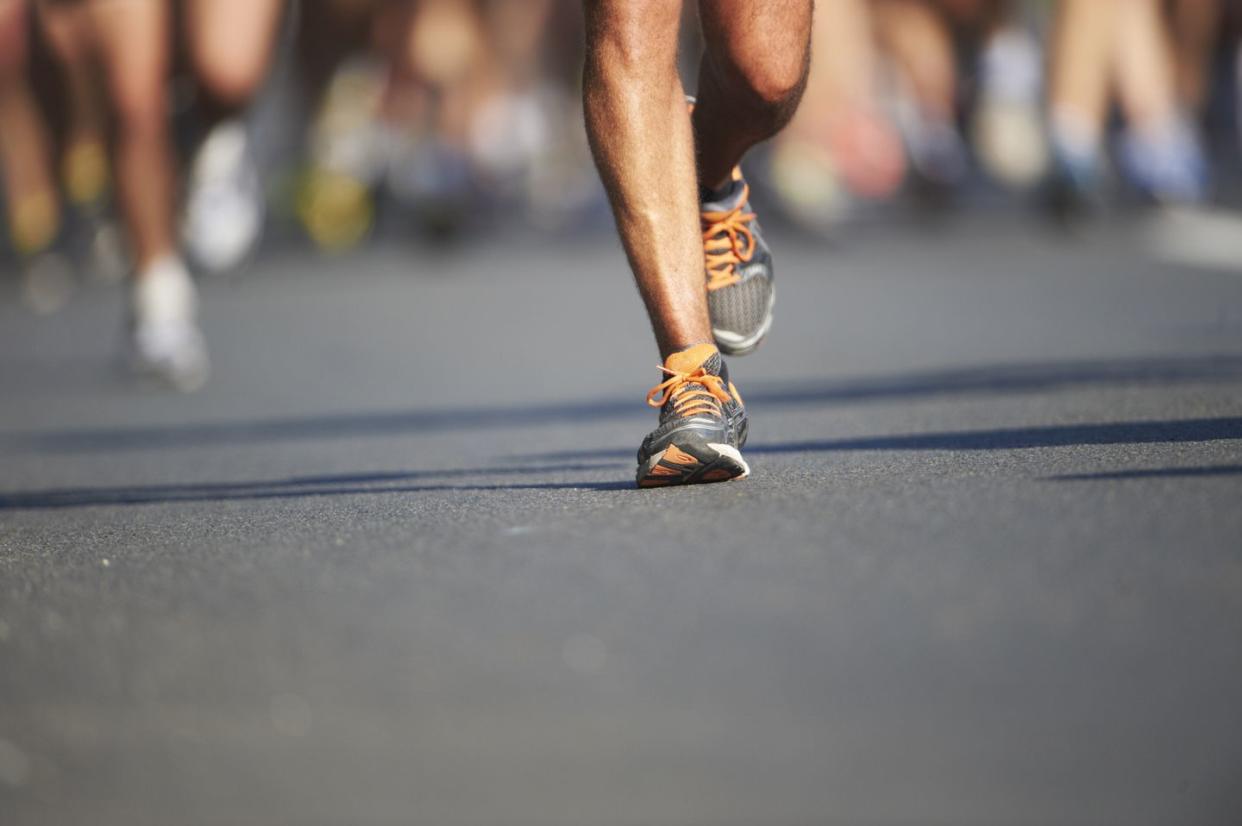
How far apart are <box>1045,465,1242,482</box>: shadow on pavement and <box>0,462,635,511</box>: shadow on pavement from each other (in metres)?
0.89

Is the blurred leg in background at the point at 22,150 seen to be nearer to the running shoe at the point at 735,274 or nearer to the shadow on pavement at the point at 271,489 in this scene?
the shadow on pavement at the point at 271,489

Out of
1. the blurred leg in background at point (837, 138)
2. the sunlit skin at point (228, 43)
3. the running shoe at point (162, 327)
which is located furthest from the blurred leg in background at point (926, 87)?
the running shoe at point (162, 327)

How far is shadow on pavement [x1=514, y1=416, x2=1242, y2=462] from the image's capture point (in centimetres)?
363

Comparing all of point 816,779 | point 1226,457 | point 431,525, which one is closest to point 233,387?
point 431,525

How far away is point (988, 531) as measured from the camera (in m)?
2.79

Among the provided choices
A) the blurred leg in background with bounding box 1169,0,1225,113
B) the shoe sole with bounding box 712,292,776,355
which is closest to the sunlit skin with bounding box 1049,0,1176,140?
the blurred leg in background with bounding box 1169,0,1225,113

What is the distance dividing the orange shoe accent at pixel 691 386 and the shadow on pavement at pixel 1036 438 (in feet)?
1.51

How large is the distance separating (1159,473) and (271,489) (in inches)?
67.2

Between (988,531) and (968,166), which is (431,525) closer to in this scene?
(988,531)

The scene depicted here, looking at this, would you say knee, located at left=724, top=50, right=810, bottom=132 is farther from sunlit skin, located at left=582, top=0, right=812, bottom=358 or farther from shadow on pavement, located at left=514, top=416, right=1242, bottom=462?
shadow on pavement, located at left=514, top=416, right=1242, bottom=462

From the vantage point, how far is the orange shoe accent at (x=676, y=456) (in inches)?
134

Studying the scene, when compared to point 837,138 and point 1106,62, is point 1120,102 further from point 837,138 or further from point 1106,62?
point 837,138

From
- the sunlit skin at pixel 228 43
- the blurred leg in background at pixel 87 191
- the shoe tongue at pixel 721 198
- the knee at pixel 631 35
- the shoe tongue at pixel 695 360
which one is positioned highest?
the knee at pixel 631 35

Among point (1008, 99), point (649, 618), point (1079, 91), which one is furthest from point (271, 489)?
point (1008, 99)
